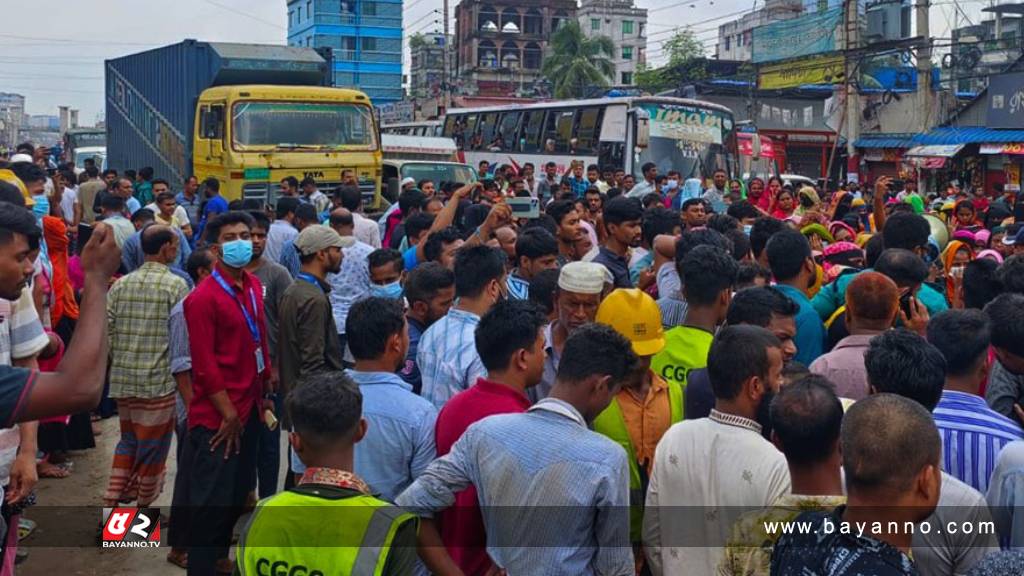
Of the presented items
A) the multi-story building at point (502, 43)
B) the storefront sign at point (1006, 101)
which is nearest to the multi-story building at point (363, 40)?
the multi-story building at point (502, 43)

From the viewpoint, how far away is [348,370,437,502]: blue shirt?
3.65m

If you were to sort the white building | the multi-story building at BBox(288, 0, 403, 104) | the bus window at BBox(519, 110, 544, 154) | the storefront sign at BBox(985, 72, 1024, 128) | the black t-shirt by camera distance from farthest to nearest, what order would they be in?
the white building < the multi-story building at BBox(288, 0, 403, 104) < the storefront sign at BBox(985, 72, 1024, 128) < the bus window at BBox(519, 110, 544, 154) < the black t-shirt

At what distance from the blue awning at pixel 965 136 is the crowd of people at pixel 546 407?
2405 centimetres

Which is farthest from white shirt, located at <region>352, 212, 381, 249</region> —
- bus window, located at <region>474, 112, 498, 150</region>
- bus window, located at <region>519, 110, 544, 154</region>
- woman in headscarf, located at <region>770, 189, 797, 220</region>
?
bus window, located at <region>474, 112, 498, 150</region>

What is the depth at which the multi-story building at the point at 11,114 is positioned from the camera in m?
109

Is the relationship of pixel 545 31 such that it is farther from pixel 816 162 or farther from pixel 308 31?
pixel 816 162

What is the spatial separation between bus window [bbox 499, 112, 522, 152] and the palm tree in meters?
28.6

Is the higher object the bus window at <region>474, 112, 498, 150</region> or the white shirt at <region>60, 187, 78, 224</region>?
the bus window at <region>474, 112, 498, 150</region>

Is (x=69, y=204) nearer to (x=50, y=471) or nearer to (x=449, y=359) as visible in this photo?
(x=50, y=471)

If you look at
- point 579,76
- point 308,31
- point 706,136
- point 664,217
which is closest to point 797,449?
point 664,217

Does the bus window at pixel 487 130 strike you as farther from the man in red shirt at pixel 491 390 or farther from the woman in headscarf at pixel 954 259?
the man in red shirt at pixel 491 390

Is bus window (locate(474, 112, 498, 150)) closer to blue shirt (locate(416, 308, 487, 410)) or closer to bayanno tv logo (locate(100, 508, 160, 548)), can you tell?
bayanno tv logo (locate(100, 508, 160, 548))

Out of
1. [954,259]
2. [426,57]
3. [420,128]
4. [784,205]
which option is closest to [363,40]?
[426,57]

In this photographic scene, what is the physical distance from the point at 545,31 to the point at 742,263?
225ft
